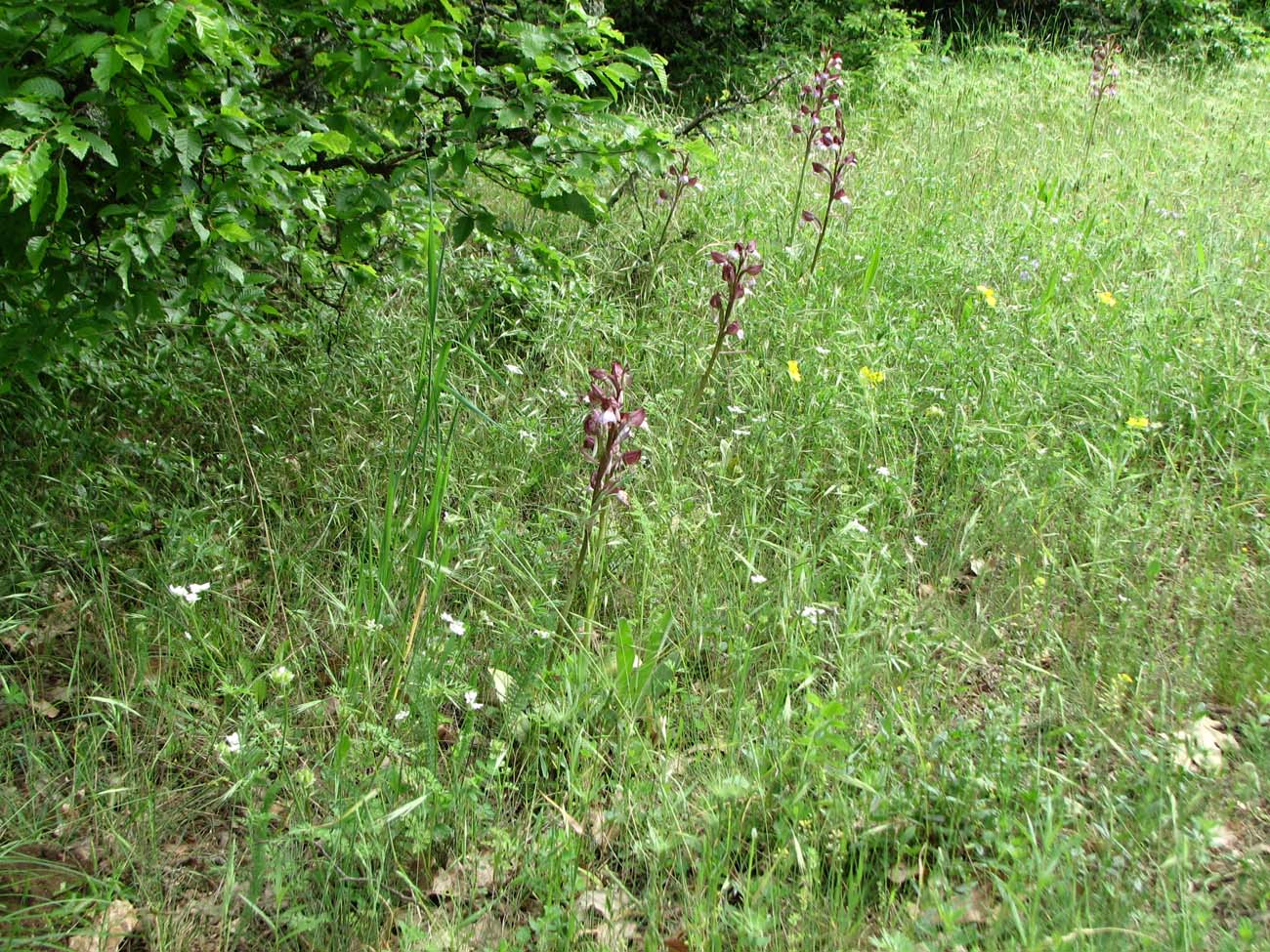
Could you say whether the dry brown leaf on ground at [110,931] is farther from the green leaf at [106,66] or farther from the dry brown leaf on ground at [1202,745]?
the dry brown leaf on ground at [1202,745]

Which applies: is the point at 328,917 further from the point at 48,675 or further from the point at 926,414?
the point at 926,414

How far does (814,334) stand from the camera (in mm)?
3963

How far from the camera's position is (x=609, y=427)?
7.97ft

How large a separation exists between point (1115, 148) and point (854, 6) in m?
2.80

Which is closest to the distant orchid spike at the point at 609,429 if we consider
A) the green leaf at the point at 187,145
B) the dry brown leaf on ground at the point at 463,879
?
the dry brown leaf on ground at the point at 463,879

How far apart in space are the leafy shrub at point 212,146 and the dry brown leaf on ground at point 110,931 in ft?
4.68

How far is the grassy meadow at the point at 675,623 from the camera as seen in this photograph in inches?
78.9

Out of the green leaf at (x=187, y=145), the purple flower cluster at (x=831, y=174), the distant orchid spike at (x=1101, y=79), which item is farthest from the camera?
the distant orchid spike at (x=1101, y=79)

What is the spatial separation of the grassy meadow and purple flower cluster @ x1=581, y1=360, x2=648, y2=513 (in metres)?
0.33

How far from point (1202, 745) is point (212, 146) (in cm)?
298

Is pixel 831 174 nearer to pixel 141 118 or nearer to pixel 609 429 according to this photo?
pixel 609 429

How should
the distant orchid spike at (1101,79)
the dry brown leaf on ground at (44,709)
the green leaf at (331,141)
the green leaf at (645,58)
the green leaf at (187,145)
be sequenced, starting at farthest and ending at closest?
1. the distant orchid spike at (1101,79)
2. the green leaf at (645,58)
3. the green leaf at (331,141)
4. the dry brown leaf on ground at (44,709)
5. the green leaf at (187,145)

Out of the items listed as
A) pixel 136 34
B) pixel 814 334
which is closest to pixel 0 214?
pixel 136 34

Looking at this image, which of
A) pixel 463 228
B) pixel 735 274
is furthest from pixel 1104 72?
pixel 463 228
